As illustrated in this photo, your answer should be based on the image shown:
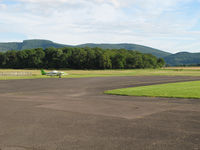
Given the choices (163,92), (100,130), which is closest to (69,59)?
(163,92)

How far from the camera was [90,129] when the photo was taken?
27.5 ft

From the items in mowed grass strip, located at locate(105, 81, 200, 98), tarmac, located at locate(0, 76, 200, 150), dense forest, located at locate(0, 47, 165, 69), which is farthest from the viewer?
dense forest, located at locate(0, 47, 165, 69)

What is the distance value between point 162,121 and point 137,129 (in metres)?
1.84

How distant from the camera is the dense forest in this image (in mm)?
137250

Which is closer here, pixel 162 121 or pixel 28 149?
pixel 28 149

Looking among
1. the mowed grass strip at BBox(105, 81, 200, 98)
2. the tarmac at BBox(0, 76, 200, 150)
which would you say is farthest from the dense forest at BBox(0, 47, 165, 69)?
the tarmac at BBox(0, 76, 200, 150)

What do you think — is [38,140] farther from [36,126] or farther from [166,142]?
[166,142]

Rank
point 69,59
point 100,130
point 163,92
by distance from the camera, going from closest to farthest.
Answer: point 100,130 < point 163,92 < point 69,59

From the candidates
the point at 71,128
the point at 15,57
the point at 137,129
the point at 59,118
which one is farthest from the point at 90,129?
the point at 15,57

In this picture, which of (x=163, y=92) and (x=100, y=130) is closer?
(x=100, y=130)

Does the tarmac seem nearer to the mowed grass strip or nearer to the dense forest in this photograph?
the mowed grass strip

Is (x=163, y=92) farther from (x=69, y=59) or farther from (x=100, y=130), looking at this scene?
(x=69, y=59)

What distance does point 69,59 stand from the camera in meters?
140

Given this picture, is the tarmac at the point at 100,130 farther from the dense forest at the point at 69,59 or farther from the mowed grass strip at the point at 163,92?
the dense forest at the point at 69,59
